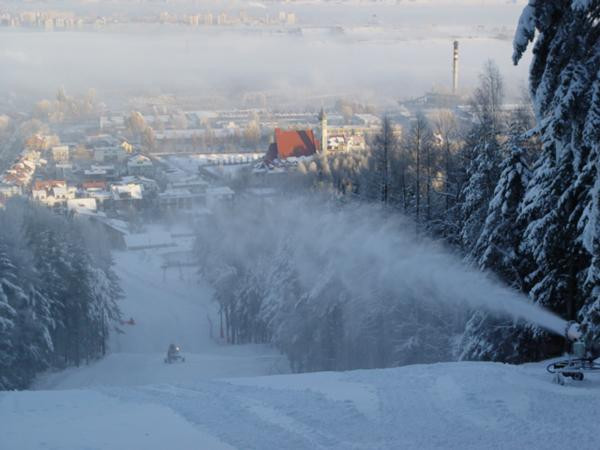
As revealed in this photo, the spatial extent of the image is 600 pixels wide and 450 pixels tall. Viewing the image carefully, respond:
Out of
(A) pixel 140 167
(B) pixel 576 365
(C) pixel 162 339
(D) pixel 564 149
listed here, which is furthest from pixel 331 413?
(A) pixel 140 167

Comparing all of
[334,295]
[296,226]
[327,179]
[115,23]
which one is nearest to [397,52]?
[115,23]

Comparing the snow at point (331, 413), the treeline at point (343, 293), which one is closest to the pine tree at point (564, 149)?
the snow at point (331, 413)

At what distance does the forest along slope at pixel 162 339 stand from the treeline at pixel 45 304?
2.53ft

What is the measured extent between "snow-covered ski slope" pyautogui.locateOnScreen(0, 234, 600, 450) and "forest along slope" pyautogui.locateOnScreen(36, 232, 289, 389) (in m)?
3.15

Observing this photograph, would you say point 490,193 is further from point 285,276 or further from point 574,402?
point 285,276

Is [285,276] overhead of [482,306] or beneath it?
beneath

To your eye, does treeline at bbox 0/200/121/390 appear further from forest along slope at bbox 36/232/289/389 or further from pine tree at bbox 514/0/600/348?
pine tree at bbox 514/0/600/348

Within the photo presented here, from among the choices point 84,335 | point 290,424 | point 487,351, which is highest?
point 290,424

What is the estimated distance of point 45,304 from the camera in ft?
74.0

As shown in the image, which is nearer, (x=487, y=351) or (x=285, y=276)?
(x=487, y=351)

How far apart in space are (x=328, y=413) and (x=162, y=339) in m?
21.7

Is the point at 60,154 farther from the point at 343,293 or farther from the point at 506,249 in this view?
the point at 506,249

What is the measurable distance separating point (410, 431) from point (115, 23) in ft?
390

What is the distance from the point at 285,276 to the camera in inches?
1065
